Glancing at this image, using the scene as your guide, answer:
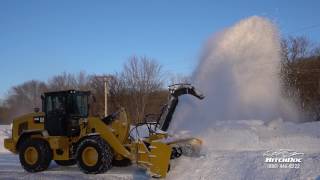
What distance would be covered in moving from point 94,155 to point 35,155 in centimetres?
236

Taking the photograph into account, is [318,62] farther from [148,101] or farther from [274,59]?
[274,59]

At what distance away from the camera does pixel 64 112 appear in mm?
15406

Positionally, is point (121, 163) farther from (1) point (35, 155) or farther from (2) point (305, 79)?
(2) point (305, 79)

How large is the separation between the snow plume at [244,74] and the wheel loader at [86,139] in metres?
7.54

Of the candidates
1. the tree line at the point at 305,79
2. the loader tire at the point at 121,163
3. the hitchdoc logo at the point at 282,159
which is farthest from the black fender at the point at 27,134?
the tree line at the point at 305,79

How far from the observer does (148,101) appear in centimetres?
6431

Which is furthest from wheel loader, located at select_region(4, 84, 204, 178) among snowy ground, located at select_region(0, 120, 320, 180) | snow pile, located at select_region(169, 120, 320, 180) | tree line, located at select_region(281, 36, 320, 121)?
tree line, located at select_region(281, 36, 320, 121)

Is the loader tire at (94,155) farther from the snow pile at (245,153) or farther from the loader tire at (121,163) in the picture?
the snow pile at (245,153)

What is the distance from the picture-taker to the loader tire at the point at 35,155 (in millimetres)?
15195

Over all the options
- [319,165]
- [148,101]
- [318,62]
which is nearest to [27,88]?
[148,101]

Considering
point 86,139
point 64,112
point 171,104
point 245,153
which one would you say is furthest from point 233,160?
point 64,112

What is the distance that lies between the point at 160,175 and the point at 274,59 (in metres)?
16.2

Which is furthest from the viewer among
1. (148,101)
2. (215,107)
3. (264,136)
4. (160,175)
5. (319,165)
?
(148,101)

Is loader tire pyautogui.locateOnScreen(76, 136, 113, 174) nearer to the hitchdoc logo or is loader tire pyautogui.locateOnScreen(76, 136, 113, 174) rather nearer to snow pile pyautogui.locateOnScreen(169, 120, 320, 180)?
snow pile pyautogui.locateOnScreen(169, 120, 320, 180)
